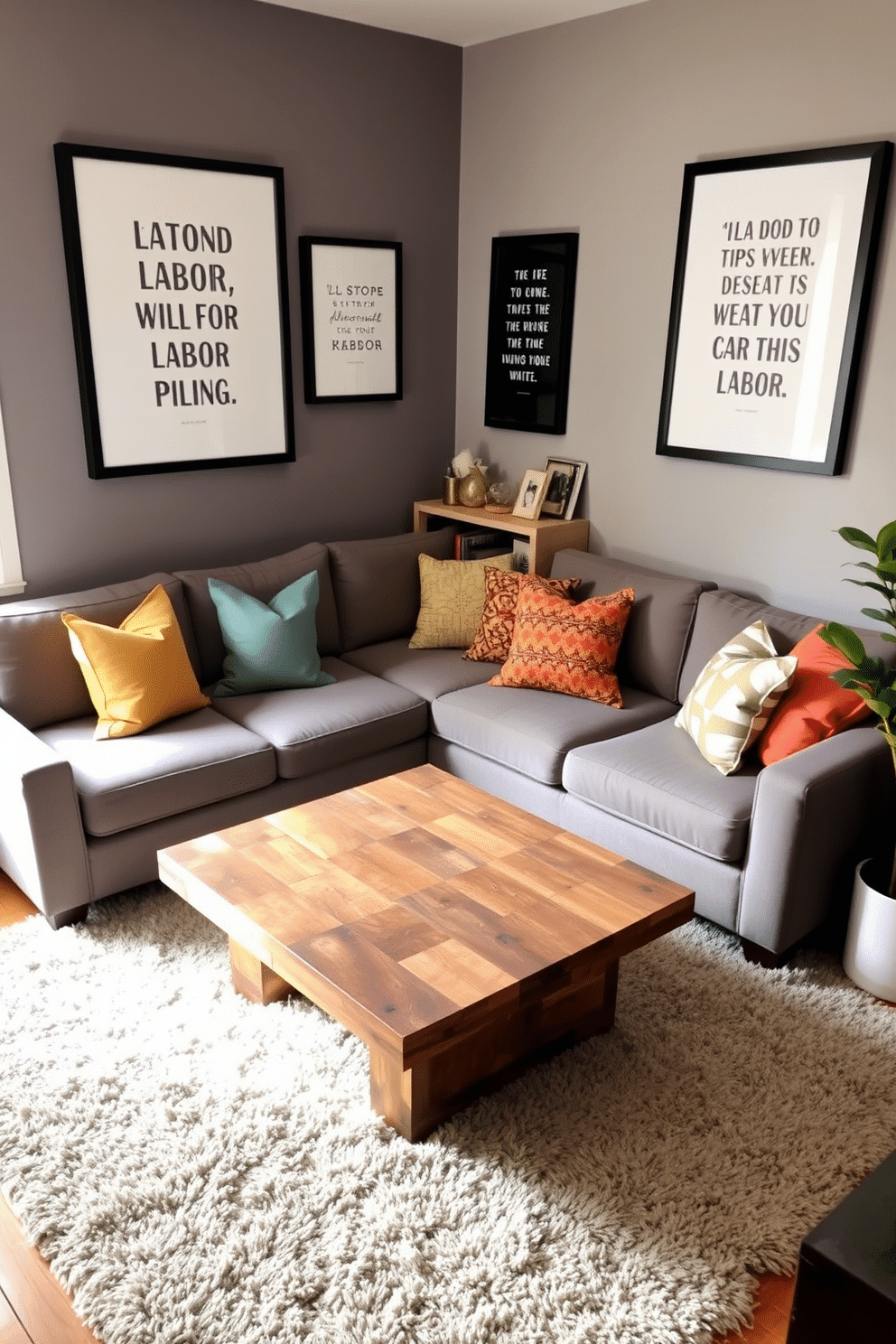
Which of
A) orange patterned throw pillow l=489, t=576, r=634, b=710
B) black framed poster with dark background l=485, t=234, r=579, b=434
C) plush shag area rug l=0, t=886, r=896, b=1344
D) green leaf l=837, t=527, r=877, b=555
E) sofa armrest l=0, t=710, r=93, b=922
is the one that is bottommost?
plush shag area rug l=0, t=886, r=896, b=1344

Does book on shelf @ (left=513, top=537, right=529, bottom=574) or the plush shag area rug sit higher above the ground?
book on shelf @ (left=513, top=537, right=529, bottom=574)

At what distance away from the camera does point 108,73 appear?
3369mm

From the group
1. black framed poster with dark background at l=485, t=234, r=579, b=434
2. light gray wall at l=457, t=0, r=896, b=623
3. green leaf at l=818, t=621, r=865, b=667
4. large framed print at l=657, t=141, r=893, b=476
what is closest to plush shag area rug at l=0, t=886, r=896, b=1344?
green leaf at l=818, t=621, r=865, b=667

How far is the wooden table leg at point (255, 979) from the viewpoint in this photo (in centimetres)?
259

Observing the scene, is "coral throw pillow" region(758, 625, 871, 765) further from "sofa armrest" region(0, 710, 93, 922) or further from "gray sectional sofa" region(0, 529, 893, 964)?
"sofa armrest" region(0, 710, 93, 922)

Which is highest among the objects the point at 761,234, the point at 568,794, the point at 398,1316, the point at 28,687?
the point at 761,234

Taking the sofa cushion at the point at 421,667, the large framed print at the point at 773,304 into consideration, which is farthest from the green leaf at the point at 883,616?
the sofa cushion at the point at 421,667

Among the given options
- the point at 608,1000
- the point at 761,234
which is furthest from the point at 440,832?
the point at 761,234

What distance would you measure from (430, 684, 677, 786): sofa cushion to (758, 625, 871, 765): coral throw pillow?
555 millimetres

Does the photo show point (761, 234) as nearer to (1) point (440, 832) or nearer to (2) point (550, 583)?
(2) point (550, 583)

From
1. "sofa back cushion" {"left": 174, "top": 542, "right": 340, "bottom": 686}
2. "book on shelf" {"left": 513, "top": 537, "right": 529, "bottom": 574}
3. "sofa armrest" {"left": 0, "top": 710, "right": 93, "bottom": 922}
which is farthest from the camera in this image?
"book on shelf" {"left": 513, "top": 537, "right": 529, "bottom": 574}

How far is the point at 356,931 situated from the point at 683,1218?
859mm

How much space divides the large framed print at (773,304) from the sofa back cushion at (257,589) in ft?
4.64

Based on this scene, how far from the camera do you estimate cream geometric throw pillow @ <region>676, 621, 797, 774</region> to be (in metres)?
2.97
